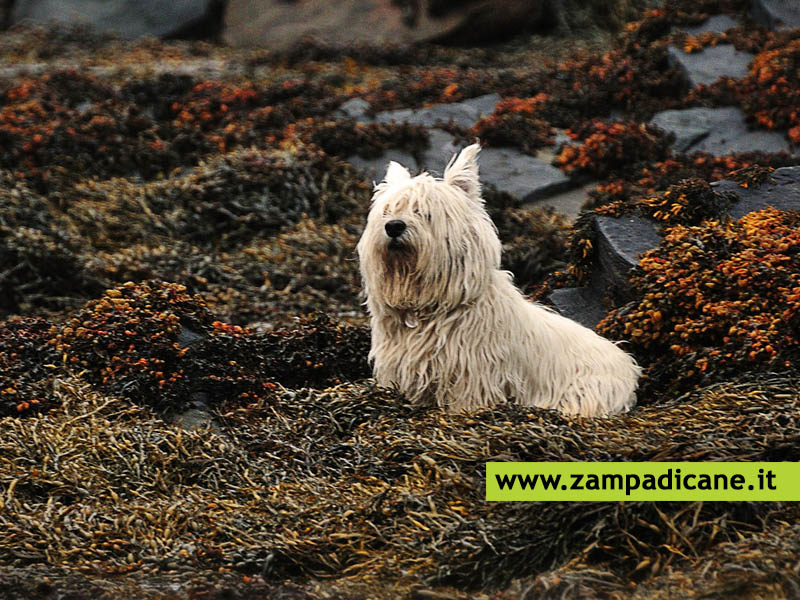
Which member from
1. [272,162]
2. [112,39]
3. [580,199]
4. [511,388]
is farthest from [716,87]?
[112,39]

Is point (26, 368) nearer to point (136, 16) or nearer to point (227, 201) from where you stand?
point (227, 201)

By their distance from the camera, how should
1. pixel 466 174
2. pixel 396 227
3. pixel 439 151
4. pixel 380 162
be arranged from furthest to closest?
pixel 439 151 < pixel 380 162 < pixel 466 174 < pixel 396 227

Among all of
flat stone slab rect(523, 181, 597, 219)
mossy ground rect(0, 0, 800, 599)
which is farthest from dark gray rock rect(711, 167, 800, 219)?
flat stone slab rect(523, 181, 597, 219)

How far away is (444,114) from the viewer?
1399 centimetres

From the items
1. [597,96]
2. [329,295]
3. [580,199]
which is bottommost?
[329,295]

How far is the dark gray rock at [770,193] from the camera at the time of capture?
799 cm

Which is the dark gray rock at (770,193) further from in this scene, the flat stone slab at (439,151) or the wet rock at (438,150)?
the wet rock at (438,150)

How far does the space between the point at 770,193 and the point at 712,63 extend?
6.59 m

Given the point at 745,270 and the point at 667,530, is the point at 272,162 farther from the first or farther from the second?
the point at 667,530

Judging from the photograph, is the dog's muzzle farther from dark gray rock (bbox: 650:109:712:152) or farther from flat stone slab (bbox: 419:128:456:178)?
dark gray rock (bbox: 650:109:712:152)

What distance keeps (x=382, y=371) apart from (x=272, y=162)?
6.34m

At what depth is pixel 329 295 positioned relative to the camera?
1027 cm

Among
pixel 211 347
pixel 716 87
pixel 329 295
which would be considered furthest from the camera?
pixel 716 87

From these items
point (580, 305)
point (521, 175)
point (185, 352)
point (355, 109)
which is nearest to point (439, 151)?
point (521, 175)
